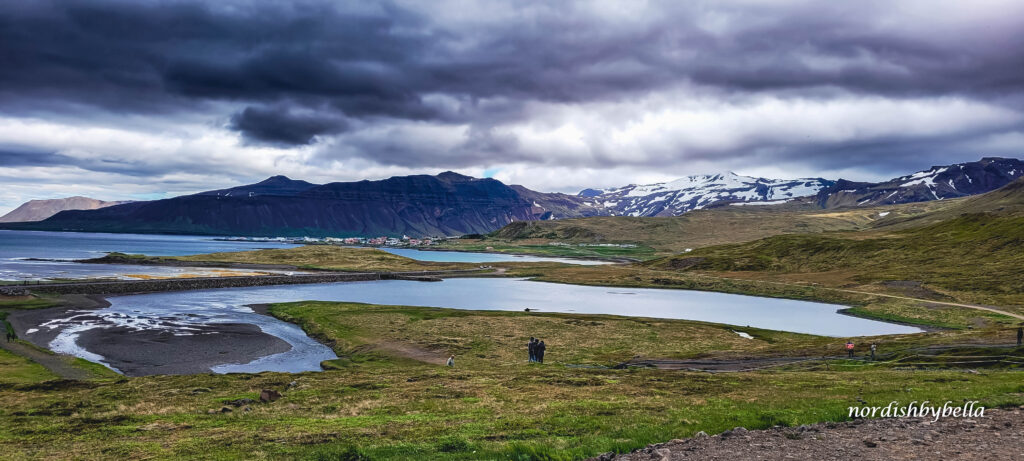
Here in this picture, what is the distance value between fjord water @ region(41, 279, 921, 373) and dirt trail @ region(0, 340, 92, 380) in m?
3.57

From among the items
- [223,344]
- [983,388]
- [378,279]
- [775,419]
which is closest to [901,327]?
[983,388]

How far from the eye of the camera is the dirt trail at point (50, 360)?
50188 mm

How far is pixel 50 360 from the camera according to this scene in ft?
183

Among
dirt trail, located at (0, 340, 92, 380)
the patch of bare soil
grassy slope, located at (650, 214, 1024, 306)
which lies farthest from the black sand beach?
grassy slope, located at (650, 214, 1024, 306)

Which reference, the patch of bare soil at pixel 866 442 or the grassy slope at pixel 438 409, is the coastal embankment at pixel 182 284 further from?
the patch of bare soil at pixel 866 442

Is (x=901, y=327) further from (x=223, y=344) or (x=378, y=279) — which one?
(x=378, y=279)

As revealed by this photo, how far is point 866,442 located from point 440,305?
109 metres

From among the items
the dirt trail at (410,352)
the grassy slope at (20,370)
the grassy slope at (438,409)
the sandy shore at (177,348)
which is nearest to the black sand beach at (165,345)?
the sandy shore at (177,348)

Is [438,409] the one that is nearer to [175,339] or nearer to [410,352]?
[410,352]

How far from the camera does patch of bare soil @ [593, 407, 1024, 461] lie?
55.8 ft

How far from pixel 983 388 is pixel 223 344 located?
71.5 metres

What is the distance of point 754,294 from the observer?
15725 centimetres

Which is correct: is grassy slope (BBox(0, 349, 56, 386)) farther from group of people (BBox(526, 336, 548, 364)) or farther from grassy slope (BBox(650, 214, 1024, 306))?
grassy slope (BBox(650, 214, 1024, 306))

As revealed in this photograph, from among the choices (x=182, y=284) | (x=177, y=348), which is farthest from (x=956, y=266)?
(x=182, y=284)
